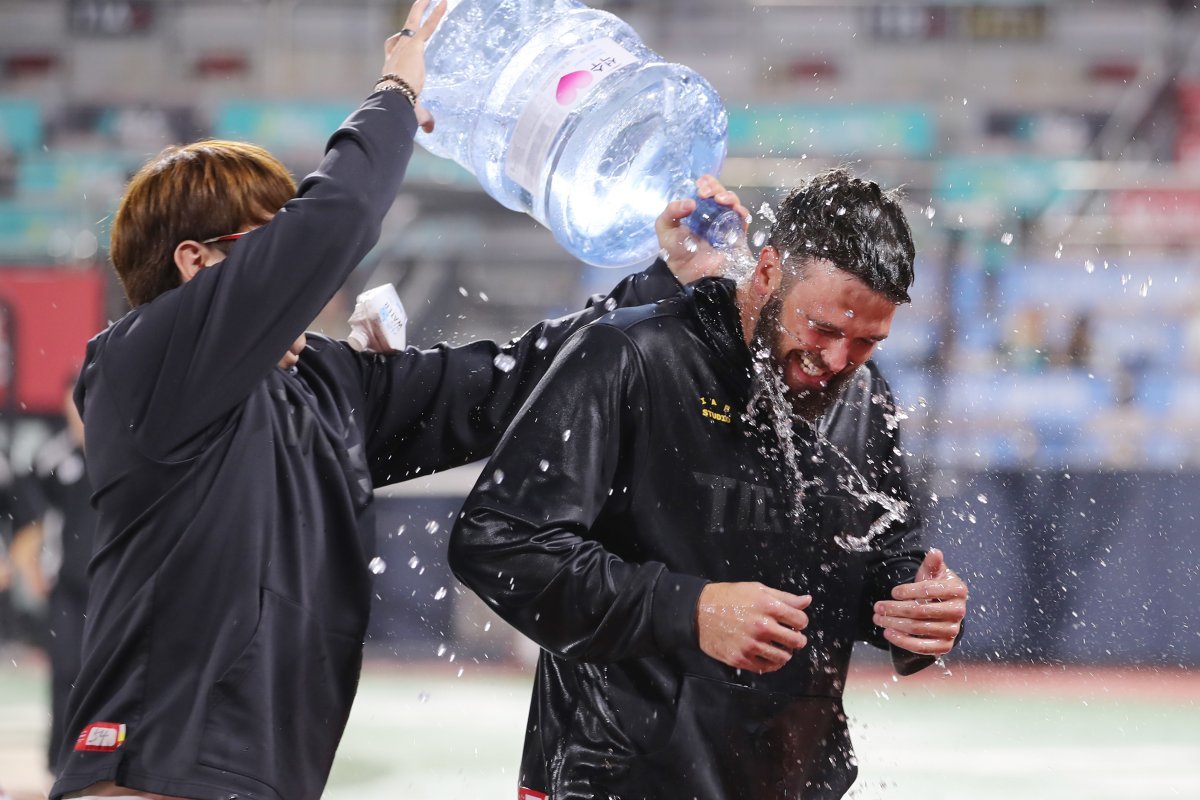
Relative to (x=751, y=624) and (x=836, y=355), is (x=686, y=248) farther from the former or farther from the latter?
(x=751, y=624)

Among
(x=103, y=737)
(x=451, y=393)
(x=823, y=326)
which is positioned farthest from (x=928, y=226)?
(x=103, y=737)

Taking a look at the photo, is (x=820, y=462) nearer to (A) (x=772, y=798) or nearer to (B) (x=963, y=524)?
(A) (x=772, y=798)

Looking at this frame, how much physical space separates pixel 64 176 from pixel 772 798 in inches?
323

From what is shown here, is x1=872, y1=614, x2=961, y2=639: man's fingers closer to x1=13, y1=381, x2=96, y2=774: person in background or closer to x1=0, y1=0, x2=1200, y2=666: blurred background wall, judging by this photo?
x1=13, y1=381, x2=96, y2=774: person in background

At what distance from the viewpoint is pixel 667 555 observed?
2168 millimetres

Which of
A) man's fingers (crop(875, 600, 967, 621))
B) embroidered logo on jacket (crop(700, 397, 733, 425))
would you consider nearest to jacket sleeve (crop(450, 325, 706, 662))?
embroidered logo on jacket (crop(700, 397, 733, 425))

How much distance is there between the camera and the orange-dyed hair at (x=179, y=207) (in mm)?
2184

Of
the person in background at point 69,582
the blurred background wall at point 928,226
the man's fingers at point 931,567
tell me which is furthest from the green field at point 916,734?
the man's fingers at point 931,567

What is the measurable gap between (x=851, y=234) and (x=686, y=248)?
59 cm

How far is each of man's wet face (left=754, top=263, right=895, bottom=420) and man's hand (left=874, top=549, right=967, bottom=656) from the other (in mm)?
334

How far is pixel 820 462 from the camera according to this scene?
2.29 m

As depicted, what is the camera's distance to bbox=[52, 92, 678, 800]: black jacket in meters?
1.99

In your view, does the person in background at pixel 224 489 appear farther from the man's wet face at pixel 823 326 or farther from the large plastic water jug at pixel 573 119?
the man's wet face at pixel 823 326

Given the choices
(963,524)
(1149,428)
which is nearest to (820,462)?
(963,524)
